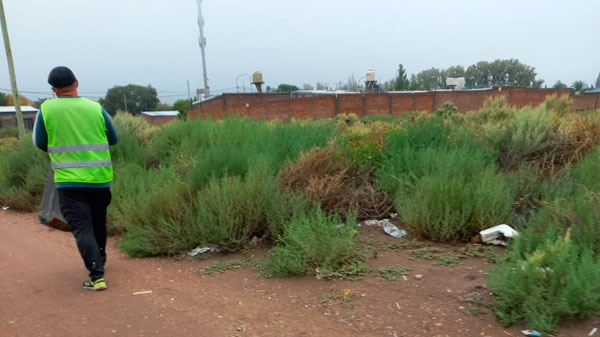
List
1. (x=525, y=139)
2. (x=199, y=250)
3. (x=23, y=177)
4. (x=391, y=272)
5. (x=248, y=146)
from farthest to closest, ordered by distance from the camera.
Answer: (x=23, y=177) < (x=248, y=146) < (x=525, y=139) < (x=199, y=250) < (x=391, y=272)

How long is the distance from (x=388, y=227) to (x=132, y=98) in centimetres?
8180

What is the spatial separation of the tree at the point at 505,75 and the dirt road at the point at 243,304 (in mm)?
101863

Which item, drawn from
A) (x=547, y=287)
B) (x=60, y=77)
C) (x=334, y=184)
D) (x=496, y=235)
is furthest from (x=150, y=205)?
(x=547, y=287)

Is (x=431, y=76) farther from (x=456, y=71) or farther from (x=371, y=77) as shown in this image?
(x=371, y=77)

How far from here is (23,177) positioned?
9.45m

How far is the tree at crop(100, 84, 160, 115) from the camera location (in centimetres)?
7578

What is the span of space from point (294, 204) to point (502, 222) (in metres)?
2.39

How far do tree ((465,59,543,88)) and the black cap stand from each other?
102 m

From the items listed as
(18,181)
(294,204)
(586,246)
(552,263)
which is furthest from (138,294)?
(18,181)

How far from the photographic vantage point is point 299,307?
379cm

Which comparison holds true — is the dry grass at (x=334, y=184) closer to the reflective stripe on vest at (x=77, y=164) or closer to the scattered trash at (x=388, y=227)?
the scattered trash at (x=388, y=227)

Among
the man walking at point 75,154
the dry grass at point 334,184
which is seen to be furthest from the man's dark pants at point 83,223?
the dry grass at point 334,184

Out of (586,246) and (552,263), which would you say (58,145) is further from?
(586,246)

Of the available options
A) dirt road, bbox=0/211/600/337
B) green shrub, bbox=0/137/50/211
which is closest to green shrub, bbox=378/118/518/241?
dirt road, bbox=0/211/600/337
